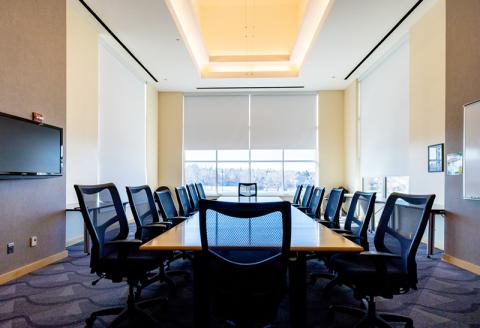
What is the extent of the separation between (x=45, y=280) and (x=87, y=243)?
1.02m

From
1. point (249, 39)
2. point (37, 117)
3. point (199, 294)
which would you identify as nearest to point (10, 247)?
point (37, 117)

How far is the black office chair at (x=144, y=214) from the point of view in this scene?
2607mm

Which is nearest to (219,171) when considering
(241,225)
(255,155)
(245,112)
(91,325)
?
(255,155)

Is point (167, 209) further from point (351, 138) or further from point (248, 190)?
point (351, 138)

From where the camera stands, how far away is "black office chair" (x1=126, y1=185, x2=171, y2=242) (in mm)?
2607

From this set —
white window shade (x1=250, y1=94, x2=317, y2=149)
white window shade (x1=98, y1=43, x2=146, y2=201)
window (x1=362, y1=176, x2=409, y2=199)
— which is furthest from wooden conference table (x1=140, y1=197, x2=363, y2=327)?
white window shade (x1=250, y1=94, x2=317, y2=149)

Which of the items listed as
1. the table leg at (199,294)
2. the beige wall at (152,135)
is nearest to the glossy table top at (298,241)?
the table leg at (199,294)

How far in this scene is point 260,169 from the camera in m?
8.38

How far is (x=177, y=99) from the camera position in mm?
8414

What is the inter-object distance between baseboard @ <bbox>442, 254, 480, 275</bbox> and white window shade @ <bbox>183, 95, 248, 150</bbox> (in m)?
5.50

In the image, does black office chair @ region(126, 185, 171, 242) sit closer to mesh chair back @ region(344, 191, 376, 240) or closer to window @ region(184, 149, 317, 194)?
mesh chair back @ region(344, 191, 376, 240)

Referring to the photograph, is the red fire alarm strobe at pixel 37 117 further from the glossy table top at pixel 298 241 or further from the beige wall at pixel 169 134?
the beige wall at pixel 169 134

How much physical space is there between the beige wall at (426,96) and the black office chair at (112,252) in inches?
167

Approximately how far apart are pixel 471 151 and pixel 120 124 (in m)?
5.83
